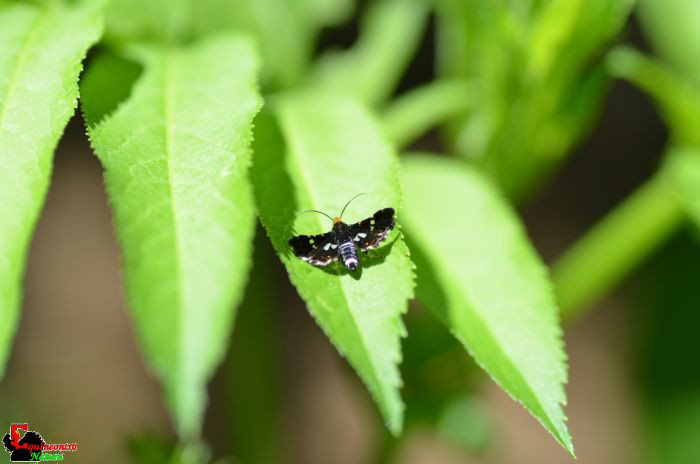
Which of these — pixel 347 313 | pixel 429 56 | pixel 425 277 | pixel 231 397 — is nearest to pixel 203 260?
pixel 347 313

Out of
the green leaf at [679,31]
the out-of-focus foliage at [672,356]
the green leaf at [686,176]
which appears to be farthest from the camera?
the out-of-focus foliage at [672,356]

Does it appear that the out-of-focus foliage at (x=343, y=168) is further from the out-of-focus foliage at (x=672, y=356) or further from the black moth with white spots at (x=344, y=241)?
the out-of-focus foliage at (x=672, y=356)

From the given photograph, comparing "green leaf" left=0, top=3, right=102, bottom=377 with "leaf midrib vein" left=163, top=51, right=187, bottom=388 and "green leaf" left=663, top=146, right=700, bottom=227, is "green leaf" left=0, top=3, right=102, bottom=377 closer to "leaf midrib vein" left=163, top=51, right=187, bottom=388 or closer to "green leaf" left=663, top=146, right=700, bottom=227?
"leaf midrib vein" left=163, top=51, right=187, bottom=388

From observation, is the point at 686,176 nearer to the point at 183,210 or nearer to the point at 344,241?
the point at 344,241

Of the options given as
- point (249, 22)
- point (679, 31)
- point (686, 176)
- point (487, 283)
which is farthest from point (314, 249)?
point (679, 31)

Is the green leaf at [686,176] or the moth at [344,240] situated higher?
the moth at [344,240]

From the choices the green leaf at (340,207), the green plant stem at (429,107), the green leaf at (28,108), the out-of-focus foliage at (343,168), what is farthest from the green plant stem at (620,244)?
the green leaf at (28,108)

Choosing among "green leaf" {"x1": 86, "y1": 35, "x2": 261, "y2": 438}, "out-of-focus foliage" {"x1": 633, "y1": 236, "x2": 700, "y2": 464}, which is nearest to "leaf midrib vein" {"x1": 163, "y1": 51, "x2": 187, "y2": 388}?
"green leaf" {"x1": 86, "y1": 35, "x2": 261, "y2": 438}
